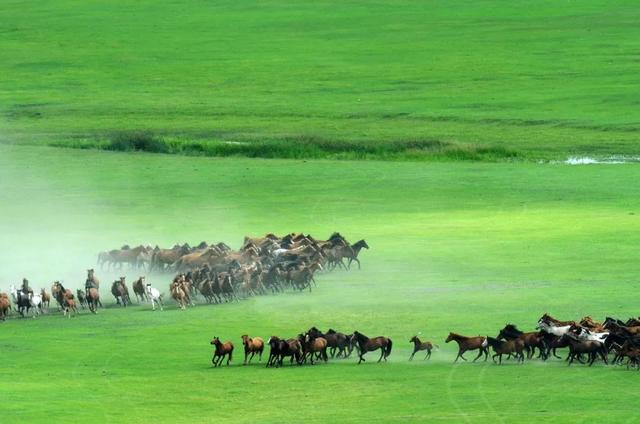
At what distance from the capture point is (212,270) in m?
35.9

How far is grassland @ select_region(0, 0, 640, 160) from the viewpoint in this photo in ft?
219

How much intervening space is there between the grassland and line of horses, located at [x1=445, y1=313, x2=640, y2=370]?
3360 cm

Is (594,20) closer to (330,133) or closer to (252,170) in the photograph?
(330,133)

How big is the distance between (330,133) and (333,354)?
39.3 m

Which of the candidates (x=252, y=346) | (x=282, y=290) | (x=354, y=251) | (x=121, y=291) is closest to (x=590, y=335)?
(x=252, y=346)

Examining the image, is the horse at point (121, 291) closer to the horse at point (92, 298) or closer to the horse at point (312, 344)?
the horse at point (92, 298)

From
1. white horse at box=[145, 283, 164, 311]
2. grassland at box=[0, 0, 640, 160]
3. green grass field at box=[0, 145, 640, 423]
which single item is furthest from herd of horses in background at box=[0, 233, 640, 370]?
grassland at box=[0, 0, 640, 160]

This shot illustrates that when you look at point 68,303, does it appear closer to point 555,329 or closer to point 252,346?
point 252,346

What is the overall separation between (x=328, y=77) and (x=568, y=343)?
58.6 meters

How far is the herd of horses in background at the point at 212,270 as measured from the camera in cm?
3447

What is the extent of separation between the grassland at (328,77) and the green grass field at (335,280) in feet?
18.5

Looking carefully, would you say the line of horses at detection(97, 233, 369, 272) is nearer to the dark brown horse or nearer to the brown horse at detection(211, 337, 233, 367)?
the dark brown horse

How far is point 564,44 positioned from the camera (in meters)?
92.6

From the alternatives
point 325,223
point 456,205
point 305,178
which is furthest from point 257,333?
point 305,178
